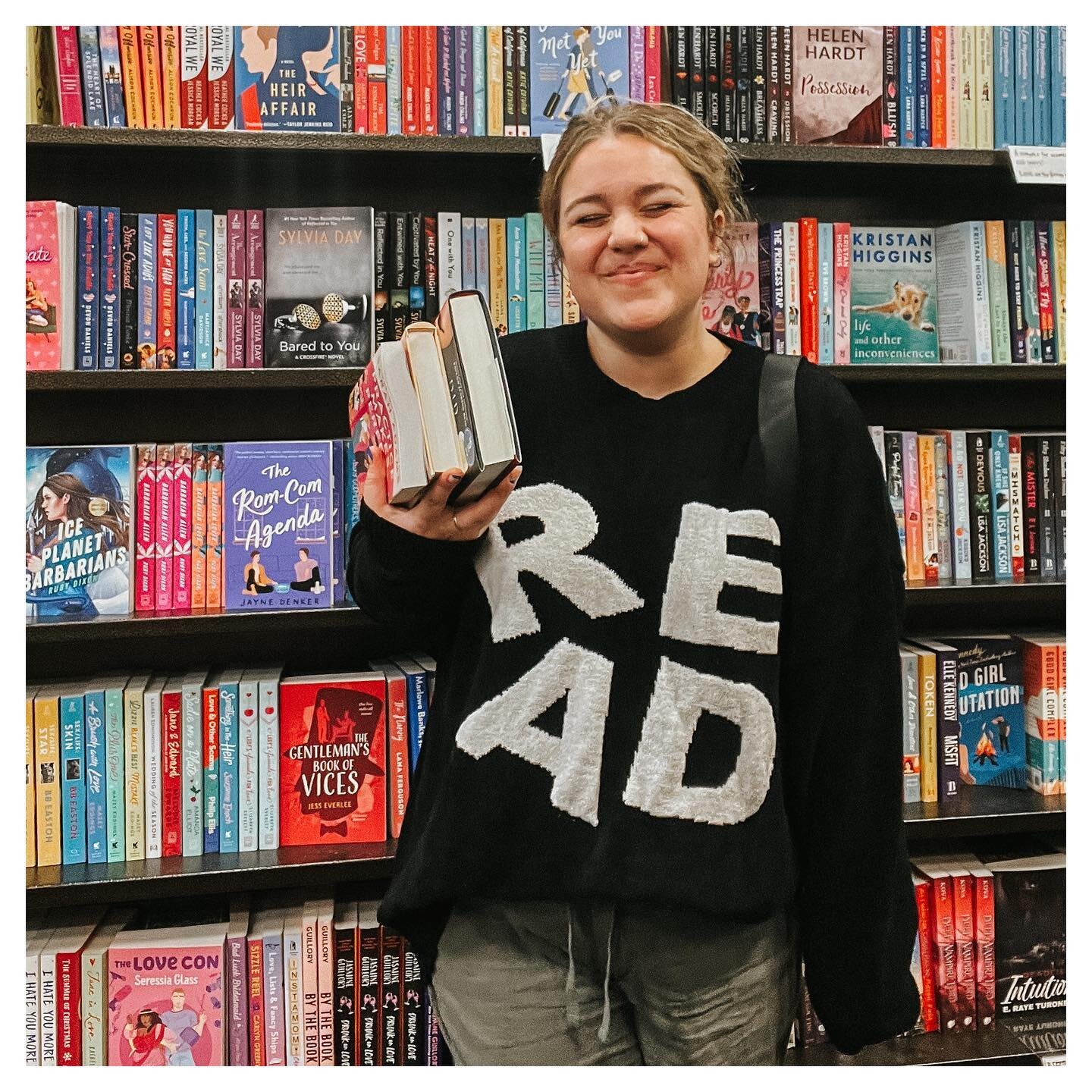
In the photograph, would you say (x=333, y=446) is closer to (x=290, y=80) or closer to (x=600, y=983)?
(x=290, y=80)

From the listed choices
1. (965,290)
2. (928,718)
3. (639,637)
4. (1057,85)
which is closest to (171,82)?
(639,637)

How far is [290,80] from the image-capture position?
1.45 meters

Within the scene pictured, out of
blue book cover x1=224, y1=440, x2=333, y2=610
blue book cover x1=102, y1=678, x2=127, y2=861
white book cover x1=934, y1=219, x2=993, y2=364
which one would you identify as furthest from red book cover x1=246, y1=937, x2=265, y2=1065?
white book cover x1=934, y1=219, x2=993, y2=364

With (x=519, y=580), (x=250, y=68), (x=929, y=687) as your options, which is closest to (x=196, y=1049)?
(x=519, y=580)

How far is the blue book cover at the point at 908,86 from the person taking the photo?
157 centimetres

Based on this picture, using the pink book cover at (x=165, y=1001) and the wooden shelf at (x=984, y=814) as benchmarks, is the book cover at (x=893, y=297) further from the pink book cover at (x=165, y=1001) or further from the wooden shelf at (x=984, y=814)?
the pink book cover at (x=165, y=1001)

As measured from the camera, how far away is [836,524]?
942 millimetres

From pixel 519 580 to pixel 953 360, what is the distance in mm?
1079

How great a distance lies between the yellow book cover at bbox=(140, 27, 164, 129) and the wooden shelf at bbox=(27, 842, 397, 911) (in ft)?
3.58

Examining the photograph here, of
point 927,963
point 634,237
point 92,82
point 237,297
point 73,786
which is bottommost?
point 927,963

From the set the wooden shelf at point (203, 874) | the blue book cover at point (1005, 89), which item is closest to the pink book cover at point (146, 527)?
the wooden shelf at point (203, 874)

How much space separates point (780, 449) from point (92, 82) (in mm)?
1171
